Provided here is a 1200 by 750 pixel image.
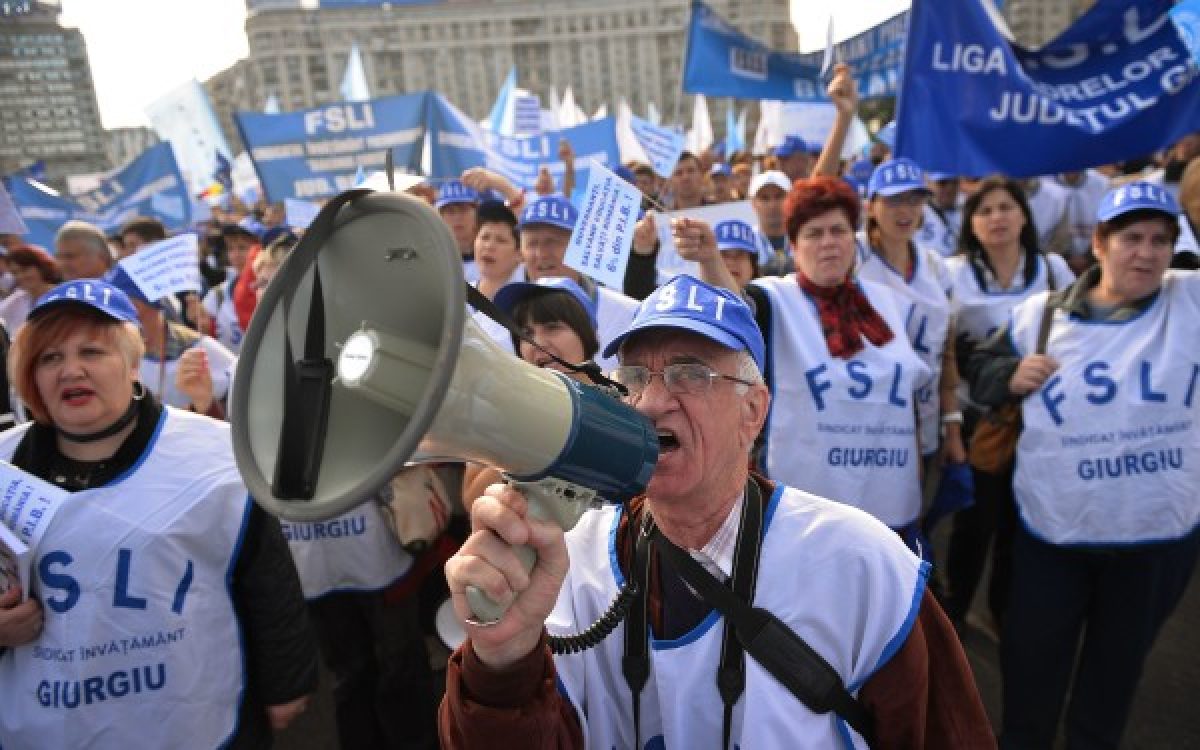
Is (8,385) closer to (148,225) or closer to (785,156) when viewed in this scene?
(148,225)

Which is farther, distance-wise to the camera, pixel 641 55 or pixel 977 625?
pixel 641 55

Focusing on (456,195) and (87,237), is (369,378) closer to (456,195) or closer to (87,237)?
(456,195)

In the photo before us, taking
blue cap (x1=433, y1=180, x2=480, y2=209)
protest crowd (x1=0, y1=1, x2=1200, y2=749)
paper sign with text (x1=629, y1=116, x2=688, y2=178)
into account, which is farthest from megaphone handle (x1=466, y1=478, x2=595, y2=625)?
paper sign with text (x1=629, y1=116, x2=688, y2=178)

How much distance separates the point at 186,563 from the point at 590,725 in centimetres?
138

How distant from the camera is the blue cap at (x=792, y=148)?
28.3ft

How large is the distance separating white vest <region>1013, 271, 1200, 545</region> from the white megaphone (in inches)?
96.5

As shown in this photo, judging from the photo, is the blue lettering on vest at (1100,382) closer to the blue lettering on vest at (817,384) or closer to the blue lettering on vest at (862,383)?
the blue lettering on vest at (862,383)

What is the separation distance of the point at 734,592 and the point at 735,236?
3260 mm

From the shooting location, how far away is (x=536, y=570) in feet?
3.87

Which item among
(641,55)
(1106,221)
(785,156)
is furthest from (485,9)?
(1106,221)

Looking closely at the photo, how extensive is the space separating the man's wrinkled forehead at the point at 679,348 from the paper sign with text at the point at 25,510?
1.70 m

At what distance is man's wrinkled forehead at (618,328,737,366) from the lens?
1578 millimetres

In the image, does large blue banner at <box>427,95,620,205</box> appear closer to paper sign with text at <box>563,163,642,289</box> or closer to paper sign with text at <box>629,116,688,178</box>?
paper sign with text at <box>629,116,688,178</box>

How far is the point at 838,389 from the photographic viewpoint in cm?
299
